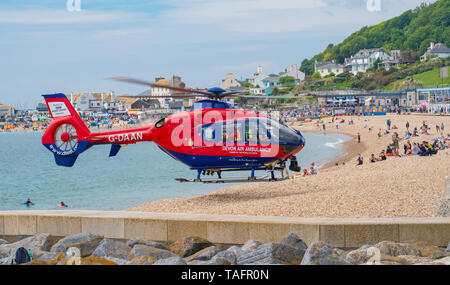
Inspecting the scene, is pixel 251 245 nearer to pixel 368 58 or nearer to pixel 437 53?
pixel 437 53

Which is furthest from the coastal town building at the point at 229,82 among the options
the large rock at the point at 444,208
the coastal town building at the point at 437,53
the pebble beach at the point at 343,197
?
the large rock at the point at 444,208

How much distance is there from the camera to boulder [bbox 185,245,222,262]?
722cm

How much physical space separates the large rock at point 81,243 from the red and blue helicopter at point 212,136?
7.27 meters

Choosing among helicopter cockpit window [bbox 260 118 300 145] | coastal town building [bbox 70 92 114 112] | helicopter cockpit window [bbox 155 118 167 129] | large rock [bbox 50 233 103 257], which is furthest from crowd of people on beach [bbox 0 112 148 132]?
large rock [bbox 50 233 103 257]

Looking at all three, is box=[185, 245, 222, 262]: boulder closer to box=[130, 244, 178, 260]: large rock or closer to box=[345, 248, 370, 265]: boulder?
box=[130, 244, 178, 260]: large rock

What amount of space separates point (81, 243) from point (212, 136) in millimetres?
8963

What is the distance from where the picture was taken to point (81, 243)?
26.1ft

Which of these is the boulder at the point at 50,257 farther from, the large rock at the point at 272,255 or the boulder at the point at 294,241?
the boulder at the point at 294,241

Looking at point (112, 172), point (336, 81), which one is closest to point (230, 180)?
point (112, 172)

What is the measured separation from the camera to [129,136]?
17484mm

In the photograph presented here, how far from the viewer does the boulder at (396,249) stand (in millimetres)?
7023

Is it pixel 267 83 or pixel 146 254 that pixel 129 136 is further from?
pixel 267 83

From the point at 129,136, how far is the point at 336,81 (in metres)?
126

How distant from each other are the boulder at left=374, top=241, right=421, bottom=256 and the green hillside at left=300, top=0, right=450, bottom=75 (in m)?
145
